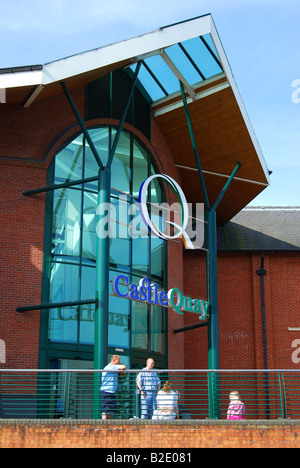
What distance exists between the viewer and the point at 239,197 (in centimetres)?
2417

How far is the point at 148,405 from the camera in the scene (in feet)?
40.5

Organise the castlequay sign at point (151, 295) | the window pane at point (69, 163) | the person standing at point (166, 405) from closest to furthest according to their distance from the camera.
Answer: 1. the person standing at point (166, 405)
2. the castlequay sign at point (151, 295)
3. the window pane at point (69, 163)

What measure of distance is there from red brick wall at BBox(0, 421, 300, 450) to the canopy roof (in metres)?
8.21

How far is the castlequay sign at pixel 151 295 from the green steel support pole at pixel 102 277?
2.15 ft

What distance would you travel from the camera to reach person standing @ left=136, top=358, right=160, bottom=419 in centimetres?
1189

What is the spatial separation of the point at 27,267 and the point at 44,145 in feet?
10.7

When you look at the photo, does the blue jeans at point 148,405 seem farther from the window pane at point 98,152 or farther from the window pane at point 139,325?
the window pane at point 98,152

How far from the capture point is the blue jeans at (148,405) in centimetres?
1177

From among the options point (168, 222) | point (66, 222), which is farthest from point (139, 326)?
point (66, 222)

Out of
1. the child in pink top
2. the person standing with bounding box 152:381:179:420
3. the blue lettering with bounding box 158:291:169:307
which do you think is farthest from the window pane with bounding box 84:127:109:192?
the child in pink top

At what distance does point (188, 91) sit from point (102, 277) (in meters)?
6.87

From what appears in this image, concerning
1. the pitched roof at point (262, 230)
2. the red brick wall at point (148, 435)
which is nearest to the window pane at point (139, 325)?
the pitched roof at point (262, 230)
